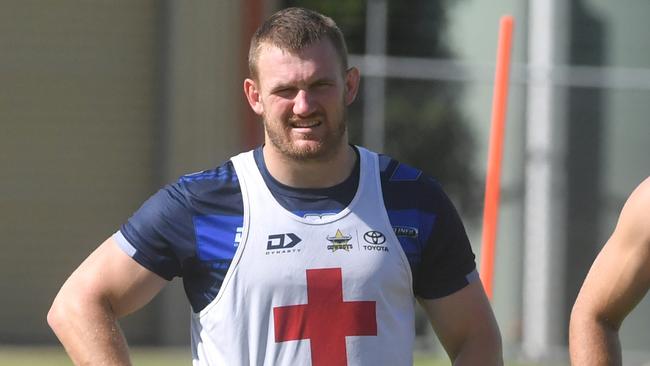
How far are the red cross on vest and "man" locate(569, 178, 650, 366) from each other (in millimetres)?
570

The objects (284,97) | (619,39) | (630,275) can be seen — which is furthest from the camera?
(619,39)

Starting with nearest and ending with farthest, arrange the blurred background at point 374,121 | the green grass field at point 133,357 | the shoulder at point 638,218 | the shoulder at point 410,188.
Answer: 1. the shoulder at point 638,218
2. the shoulder at point 410,188
3. the green grass field at point 133,357
4. the blurred background at point 374,121

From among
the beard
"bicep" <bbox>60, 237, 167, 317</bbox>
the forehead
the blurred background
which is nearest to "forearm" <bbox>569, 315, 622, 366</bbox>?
the beard

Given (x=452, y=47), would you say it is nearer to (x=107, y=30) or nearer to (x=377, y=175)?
(x=107, y=30)

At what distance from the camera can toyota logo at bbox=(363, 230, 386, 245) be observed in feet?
13.2

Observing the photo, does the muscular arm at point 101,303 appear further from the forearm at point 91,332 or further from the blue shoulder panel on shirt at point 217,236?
the blue shoulder panel on shirt at point 217,236

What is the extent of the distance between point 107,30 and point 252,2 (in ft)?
4.09

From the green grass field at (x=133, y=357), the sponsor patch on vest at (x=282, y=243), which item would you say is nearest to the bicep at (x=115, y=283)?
the sponsor patch on vest at (x=282, y=243)

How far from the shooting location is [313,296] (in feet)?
13.0

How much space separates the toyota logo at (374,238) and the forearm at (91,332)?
2.28 feet

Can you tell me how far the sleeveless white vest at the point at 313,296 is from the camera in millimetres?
3961

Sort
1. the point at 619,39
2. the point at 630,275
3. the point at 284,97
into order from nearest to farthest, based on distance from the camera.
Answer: the point at 630,275
the point at 284,97
the point at 619,39

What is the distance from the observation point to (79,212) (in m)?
13.0

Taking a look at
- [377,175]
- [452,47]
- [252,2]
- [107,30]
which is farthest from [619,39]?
[377,175]
